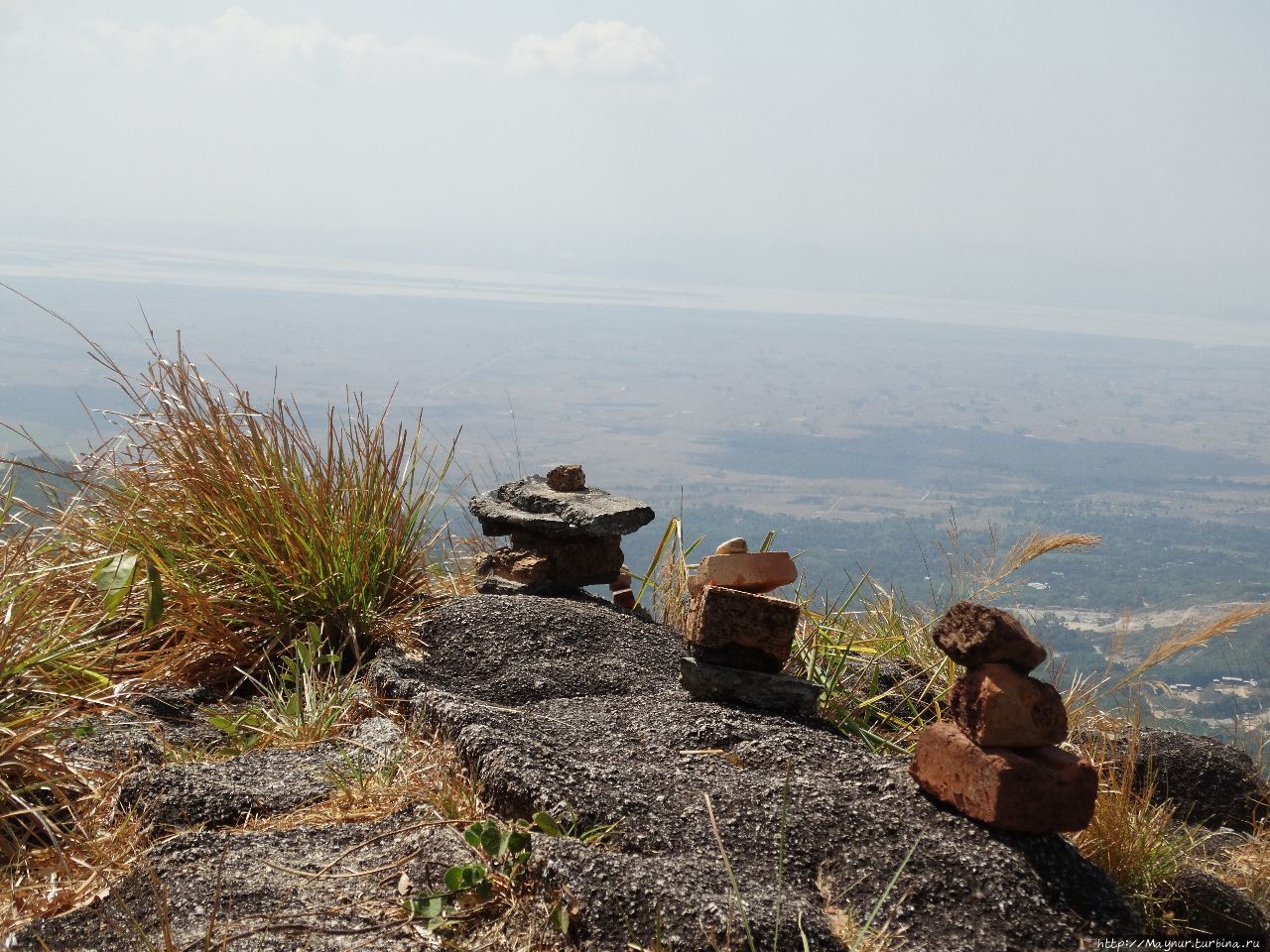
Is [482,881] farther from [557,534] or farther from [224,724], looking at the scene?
[557,534]

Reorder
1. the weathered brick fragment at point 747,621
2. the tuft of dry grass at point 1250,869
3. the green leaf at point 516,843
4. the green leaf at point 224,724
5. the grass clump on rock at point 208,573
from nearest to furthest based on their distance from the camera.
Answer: the green leaf at point 516,843, the grass clump on rock at point 208,573, the green leaf at point 224,724, the weathered brick fragment at point 747,621, the tuft of dry grass at point 1250,869

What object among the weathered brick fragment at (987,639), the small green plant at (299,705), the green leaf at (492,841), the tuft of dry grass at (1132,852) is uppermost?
the weathered brick fragment at (987,639)

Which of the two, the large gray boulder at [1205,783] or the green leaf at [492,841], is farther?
the large gray boulder at [1205,783]

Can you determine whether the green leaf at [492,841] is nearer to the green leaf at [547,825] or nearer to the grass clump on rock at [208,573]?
the green leaf at [547,825]

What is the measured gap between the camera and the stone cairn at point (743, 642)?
363 centimetres

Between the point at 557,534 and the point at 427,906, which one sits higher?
the point at 557,534

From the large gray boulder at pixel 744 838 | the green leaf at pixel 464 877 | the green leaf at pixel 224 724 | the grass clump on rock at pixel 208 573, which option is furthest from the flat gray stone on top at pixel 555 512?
the green leaf at pixel 464 877

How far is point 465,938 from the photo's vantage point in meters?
2.23

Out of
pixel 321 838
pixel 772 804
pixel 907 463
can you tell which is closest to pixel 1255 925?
pixel 772 804

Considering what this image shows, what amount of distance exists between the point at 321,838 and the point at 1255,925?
9.12 ft

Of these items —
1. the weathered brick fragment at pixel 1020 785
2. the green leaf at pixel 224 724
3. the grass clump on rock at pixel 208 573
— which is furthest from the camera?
the green leaf at pixel 224 724

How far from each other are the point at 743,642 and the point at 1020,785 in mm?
1163

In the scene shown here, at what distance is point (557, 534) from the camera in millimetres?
5059

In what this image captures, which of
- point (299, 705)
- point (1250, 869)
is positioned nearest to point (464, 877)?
point (299, 705)
